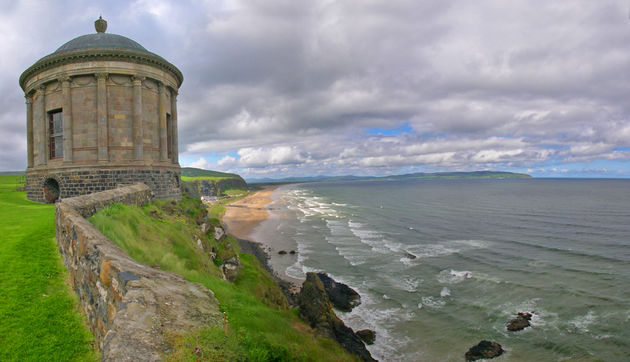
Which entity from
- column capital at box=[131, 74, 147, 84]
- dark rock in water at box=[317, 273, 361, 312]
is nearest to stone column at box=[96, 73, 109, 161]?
column capital at box=[131, 74, 147, 84]

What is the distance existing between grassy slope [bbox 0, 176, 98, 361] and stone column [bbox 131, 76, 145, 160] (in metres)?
15.3

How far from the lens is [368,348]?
18.0 m

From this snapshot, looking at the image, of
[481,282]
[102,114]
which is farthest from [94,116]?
[481,282]

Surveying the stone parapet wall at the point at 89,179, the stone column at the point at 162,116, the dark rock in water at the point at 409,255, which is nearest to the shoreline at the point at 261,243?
the dark rock in water at the point at 409,255

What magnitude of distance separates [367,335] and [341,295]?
5266 millimetres

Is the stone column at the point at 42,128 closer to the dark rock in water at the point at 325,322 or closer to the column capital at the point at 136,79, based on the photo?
the column capital at the point at 136,79

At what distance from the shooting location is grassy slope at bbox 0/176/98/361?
580 centimetres

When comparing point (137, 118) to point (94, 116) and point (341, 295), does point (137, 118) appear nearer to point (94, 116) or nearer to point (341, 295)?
point (94, 116)

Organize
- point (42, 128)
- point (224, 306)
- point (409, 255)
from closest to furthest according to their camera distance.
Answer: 1. point (224, 306)
2. point (42, 128)
3. point (409, 255)

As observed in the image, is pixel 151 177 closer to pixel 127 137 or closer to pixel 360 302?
pixel 127 137

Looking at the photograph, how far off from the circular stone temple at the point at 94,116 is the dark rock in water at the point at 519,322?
88.0 ft

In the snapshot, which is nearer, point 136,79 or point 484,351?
point 484,351

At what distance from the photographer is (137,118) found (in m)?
25.3

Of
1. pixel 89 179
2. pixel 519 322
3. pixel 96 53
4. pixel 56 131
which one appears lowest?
pixel 519 322
